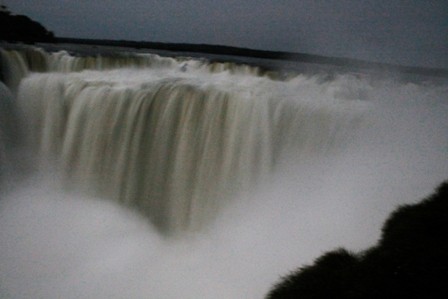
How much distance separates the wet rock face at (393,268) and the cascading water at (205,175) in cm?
57

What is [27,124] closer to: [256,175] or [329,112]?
[256,175]

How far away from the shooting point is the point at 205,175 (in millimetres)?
5824

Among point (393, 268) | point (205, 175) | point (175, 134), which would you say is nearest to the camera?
point (393, 268)

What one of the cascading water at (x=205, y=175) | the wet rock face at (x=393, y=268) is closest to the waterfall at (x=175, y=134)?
the cascading water at (x=205, y=175)

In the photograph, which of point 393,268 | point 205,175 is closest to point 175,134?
point 205,175

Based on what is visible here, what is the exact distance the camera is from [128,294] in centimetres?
441

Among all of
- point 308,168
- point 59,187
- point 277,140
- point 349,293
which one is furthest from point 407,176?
point 59,187

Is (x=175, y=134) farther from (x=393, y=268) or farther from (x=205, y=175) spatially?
(x=393, y=268)

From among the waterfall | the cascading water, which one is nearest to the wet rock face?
the cascading water

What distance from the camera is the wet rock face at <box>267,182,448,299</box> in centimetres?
184

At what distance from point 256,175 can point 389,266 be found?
352cm

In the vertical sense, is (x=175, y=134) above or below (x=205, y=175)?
above

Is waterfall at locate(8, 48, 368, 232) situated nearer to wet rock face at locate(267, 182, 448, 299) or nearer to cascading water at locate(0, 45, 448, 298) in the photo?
cascading water at locate(0, 45, 448, 298)

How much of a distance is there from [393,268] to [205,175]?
403 cm
